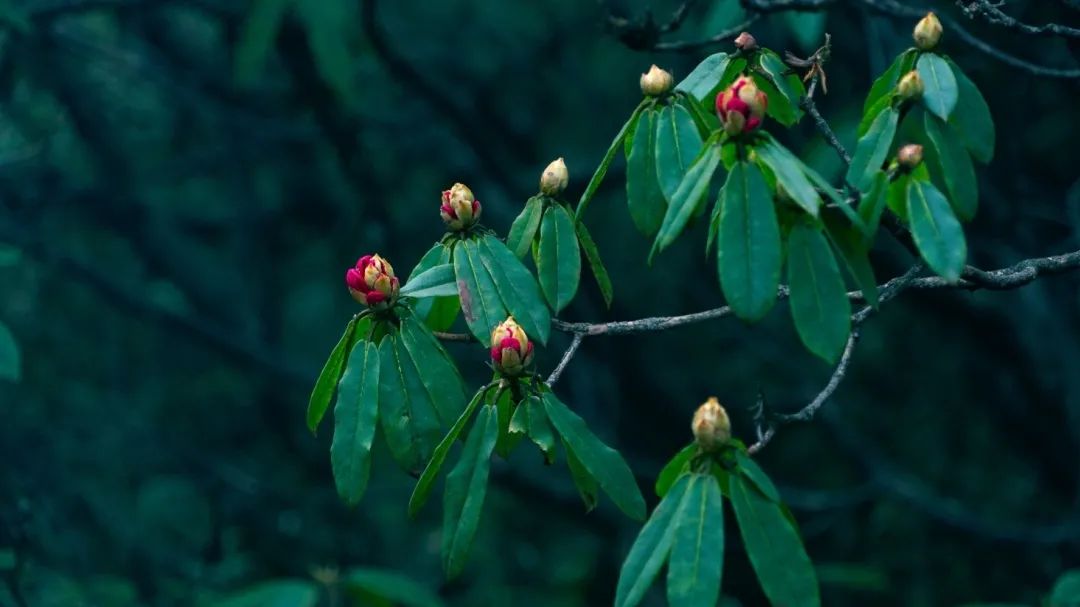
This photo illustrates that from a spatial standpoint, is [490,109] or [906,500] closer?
[906,500]

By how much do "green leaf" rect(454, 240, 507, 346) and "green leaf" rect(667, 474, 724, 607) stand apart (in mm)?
335

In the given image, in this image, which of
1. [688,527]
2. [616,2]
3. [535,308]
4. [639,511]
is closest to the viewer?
[688,527]

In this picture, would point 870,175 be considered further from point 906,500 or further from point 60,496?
point 60,496

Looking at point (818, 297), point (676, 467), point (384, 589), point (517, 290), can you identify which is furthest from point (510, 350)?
point (384, 589)

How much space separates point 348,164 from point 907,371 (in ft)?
7.69

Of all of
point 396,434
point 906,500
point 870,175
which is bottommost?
point 906,500

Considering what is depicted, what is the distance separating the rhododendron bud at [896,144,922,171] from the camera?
1278mm

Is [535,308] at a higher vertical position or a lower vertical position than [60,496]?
higher

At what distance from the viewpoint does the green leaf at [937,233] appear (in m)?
1.18

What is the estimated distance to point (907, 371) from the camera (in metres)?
4.64

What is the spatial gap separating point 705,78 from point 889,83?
0.23 meters

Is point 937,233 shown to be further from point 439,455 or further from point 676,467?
point 439,455

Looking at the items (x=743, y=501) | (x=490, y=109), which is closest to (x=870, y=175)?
(x=743, y=501)

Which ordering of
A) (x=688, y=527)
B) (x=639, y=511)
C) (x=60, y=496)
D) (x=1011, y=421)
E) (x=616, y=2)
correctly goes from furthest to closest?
1. (x=60, y=496)
2. (x=1011, y=421)
3. (x=616, y=2)
4. (x=639, y=511)
5. (x=688, y=527)
